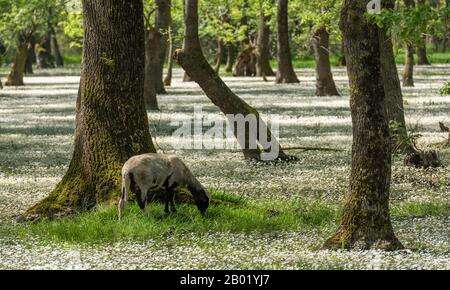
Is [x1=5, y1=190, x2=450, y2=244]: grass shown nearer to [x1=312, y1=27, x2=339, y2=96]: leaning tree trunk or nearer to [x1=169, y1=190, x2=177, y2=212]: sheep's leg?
[x1=169, y1=190, x2=177, y2=212]: sheep's leg

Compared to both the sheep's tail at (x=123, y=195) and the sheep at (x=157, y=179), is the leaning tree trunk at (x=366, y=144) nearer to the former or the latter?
the sheep at (x=157, y=179)

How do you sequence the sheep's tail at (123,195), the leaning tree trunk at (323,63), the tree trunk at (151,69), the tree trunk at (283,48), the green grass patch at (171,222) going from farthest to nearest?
1. the tree trunk at (283,48)
2. the leaning tree trunk at (323,63)
3. the tree trunk at (151,69)
4. the sheep's tail at (123,195)
5. the green grass patch at (171,222)

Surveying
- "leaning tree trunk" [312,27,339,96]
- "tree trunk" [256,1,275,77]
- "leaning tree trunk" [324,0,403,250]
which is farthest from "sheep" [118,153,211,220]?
"tree trunk" [256,1,275,77]

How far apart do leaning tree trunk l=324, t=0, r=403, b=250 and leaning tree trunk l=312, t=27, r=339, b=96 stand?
2757cm

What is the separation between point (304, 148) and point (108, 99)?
26.0 ft

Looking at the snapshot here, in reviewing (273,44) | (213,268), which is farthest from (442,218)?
(273,44)

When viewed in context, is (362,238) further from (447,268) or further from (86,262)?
(86,262)

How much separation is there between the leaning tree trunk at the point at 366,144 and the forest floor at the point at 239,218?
0.34 m

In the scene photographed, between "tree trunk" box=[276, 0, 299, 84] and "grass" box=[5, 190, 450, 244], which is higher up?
"tree trunk" box=[276, 0, 299, 84]

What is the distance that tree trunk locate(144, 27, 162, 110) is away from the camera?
1310 inches

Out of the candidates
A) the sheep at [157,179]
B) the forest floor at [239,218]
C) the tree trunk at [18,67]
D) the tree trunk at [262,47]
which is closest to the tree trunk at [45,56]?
the tree trunk at [262,47]

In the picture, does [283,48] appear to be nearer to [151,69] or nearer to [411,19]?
[151,69]

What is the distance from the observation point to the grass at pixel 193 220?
468 inches

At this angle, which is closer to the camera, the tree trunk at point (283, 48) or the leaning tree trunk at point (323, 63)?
the leaning tree trunk at point (323, 63)
